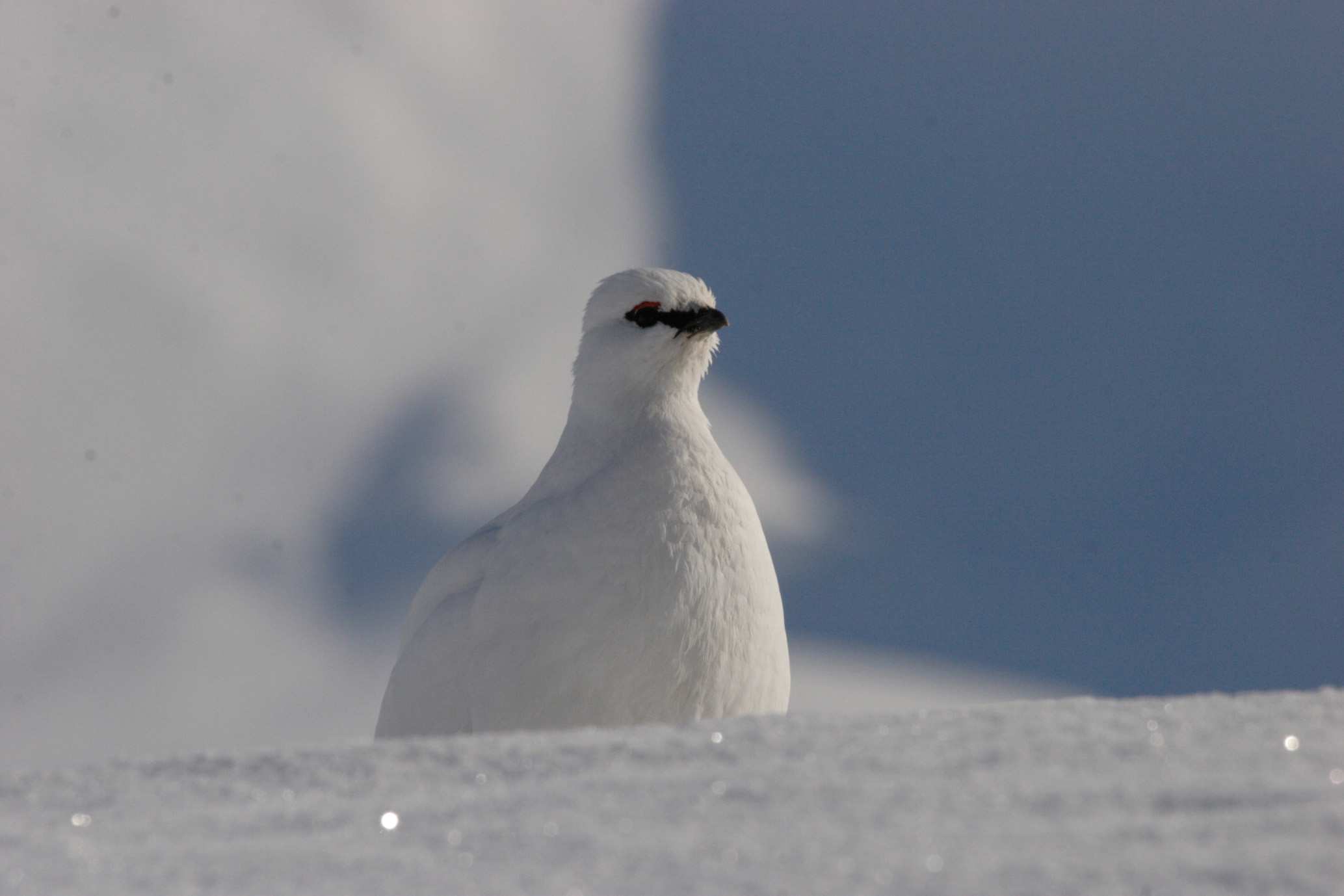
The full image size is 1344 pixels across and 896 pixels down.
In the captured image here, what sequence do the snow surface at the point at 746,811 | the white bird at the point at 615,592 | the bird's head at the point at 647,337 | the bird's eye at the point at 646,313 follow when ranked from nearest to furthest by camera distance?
the snow surface at the point at 746,811 → the white bird at the point at 615,592 → the bird's head at the point at 647,337 → the bird's eye at the point at 646,313

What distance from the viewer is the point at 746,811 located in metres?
2.32

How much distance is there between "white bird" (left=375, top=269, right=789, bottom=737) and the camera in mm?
5188

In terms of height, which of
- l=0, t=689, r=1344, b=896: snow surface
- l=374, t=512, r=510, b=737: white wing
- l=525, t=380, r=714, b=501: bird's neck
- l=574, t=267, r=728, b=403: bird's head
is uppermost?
l=574, t=267, r=728, b=403: bird's head

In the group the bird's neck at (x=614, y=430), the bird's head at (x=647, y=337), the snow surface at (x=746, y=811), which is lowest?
the snow surface at (x=746, y=811)

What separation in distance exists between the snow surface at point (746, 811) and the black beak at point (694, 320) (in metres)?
3.51

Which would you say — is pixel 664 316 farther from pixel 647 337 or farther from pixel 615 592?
pixel 615 592

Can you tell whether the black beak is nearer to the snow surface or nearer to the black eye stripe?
the black eye stripe

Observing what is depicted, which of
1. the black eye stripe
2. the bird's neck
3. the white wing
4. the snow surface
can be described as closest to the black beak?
the black eye stripe

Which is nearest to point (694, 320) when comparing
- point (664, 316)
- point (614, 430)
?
point (664, 316)

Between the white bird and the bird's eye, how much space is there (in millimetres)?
100

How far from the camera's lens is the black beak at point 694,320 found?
621cm

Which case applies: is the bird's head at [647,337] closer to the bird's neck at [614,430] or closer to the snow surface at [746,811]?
the bird's neck at [614,430]

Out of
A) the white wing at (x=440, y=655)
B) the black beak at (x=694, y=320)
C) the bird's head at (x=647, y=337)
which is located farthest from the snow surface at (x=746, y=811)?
the black beak at (x=694, y=320)

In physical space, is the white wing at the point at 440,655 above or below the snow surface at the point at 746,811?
above
